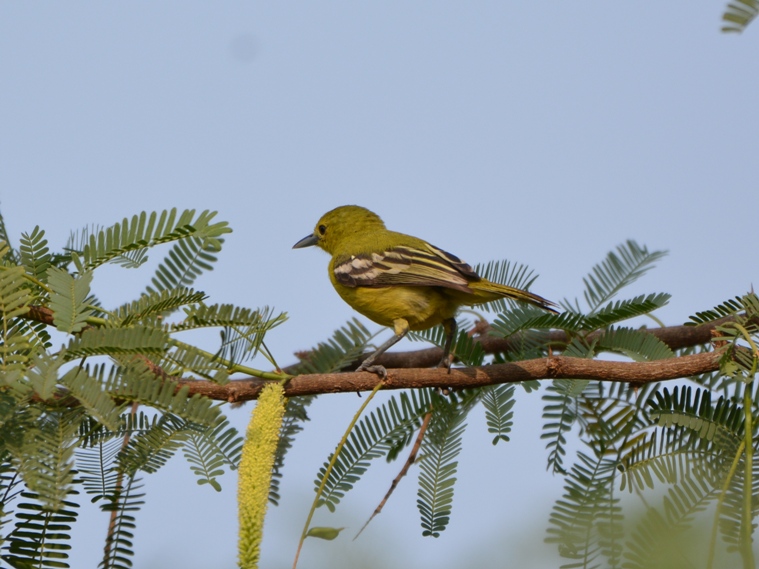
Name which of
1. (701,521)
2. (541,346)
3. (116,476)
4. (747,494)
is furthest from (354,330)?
(701,521)

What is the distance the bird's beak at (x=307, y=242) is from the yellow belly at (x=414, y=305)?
78.4 inches

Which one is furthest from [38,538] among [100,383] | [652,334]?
[652,334]

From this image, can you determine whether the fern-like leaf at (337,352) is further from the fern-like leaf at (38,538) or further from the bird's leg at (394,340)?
the fern-like leaf at (38,538)

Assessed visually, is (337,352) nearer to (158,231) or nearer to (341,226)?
(158,231)

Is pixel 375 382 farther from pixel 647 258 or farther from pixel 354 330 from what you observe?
pixel 647 258

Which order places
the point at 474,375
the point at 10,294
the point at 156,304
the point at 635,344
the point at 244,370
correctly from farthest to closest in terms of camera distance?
the point at 635,344 → the point at 474,375 → the point at 244,370 → the point at 156,304 → the point at 10,294

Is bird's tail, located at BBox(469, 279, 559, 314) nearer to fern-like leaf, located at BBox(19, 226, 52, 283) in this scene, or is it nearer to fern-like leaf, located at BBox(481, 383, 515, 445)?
fern-like leaf, located at BBox(481, 383, 515, 445)

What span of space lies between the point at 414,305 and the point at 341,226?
2.08 metres

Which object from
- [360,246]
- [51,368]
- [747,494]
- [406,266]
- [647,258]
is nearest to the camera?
[747,494]

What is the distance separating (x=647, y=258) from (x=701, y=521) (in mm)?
3698

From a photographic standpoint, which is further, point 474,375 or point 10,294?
point 474,375

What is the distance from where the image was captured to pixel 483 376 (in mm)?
3686

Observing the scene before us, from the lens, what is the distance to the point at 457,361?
4.81m

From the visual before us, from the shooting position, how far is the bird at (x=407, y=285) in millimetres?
5004
